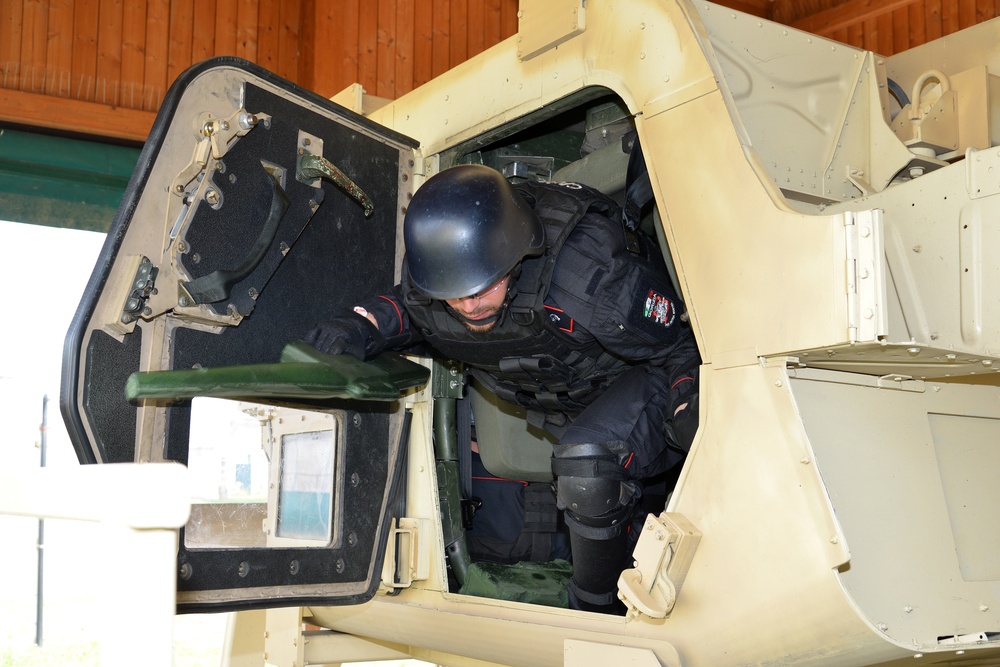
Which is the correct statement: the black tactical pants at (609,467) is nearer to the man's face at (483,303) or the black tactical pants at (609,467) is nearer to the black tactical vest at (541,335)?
the black tactical vest at (541,335)

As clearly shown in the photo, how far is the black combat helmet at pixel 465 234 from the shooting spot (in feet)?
8.09

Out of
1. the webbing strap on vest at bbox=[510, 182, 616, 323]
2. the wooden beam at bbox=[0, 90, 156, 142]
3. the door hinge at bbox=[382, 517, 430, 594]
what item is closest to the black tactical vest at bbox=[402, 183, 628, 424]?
the webbing strap on vest at bbox=[510, 182, 616, 323]

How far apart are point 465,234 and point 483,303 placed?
0.21 meters

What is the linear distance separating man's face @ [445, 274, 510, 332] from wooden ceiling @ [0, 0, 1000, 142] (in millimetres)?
4194

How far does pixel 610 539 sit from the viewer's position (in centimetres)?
255

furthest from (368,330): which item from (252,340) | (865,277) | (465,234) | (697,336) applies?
(865,277)

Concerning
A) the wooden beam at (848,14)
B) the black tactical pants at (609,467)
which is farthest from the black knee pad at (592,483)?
the wooden beam at (848,14)

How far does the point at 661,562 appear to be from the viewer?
2.06m

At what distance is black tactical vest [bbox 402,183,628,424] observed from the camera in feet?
8.50

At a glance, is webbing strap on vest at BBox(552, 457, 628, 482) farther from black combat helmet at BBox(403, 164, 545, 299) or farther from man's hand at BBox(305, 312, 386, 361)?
man's hand at BBox(305, 312, 386, 361)

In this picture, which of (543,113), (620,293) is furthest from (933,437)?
(543,113)

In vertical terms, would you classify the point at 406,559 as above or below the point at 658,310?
below

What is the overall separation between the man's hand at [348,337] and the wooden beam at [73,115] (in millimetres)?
3979

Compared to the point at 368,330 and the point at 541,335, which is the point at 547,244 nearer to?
the point at 541,335
